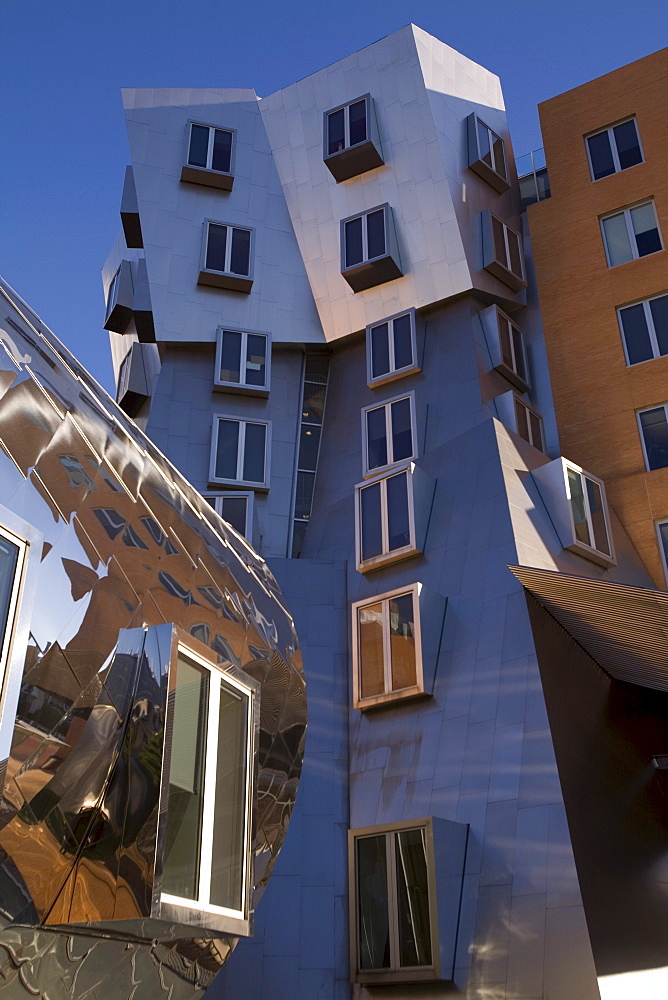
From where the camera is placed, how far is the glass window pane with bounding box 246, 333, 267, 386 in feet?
72.8

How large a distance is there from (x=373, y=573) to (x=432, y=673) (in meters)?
2.70

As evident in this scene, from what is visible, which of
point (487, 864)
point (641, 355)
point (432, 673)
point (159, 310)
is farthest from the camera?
point (159, 310)

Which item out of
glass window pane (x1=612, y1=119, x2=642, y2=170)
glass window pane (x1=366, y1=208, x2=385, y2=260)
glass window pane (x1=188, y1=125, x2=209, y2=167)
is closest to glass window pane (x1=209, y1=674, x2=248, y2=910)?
glass window pane (x1=366, y1=208, x2=385, y2=260)

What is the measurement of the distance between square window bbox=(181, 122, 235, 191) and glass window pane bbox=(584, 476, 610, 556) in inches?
467

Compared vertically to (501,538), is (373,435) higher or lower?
higher

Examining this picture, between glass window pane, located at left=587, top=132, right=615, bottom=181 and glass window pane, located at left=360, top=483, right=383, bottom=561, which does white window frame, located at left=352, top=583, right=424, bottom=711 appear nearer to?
glass window pane, located at left=360, top=483, right=383, bottom=561

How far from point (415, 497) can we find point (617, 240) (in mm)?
7990

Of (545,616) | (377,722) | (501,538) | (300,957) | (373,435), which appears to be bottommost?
(300,957)

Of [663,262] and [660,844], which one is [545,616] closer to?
[660,844]

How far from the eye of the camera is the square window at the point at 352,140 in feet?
74.2

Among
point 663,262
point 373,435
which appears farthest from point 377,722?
point 663,262

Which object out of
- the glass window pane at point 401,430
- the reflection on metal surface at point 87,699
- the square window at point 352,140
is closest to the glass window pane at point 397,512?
the glass window pane at point 401,430

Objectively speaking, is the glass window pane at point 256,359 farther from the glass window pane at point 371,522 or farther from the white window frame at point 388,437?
the glass window pane at point 371,522

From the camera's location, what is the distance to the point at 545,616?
49.6ft
